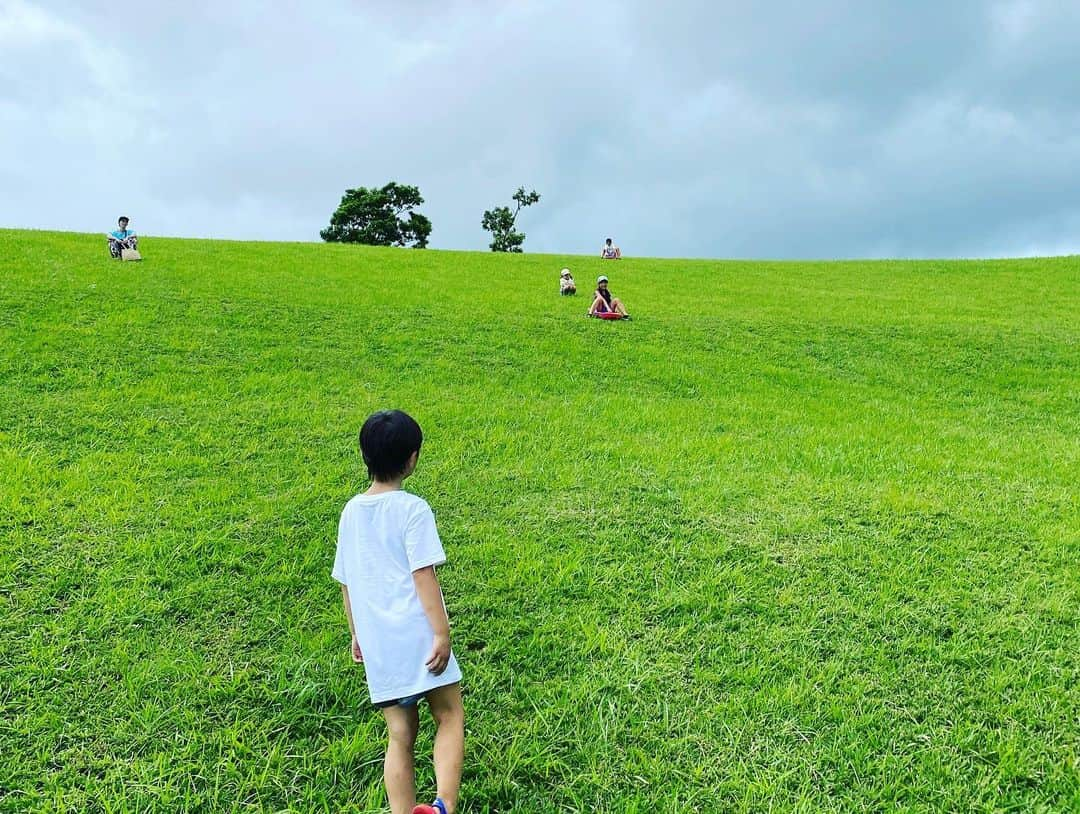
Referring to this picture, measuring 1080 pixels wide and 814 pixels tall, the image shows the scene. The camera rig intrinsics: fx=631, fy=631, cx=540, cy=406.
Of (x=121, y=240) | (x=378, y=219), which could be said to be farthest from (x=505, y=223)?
(x=121, y=240)

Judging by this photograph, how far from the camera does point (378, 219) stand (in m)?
58.8

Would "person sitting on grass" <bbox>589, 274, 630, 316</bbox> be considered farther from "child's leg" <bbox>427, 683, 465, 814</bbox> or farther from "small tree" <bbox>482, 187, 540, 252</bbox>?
"small tree" <bbox>482, 187, 540, 252</bbox>

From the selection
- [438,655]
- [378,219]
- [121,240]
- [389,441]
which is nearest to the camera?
[438,655]

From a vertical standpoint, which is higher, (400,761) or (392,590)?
(392,590)

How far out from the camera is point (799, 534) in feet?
16.5

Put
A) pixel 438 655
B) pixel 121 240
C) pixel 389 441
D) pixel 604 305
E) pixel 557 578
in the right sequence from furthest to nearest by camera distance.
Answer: pixel 121 240 < pixel 604 305 < pixel 557 578 < pixel 389 441 < pixel 438 655

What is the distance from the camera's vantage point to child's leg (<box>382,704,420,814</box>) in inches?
97.4

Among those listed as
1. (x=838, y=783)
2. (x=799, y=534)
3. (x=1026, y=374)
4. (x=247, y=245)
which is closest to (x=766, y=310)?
(x=1026, y=374)

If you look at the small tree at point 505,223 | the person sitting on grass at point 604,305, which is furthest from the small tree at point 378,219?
the person sitting on grass at point 604,305

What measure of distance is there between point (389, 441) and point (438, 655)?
0.87 m

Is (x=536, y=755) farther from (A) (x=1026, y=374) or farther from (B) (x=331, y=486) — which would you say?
(A) (x=1026, y=374)

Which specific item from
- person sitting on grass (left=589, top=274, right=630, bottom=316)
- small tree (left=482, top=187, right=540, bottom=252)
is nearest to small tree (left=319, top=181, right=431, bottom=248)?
small tree (left=482, top=187, right=540, bottom=252)

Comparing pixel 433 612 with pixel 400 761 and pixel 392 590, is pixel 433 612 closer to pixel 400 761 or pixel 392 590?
pixel 392 590

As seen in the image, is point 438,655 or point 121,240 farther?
point 121,240
